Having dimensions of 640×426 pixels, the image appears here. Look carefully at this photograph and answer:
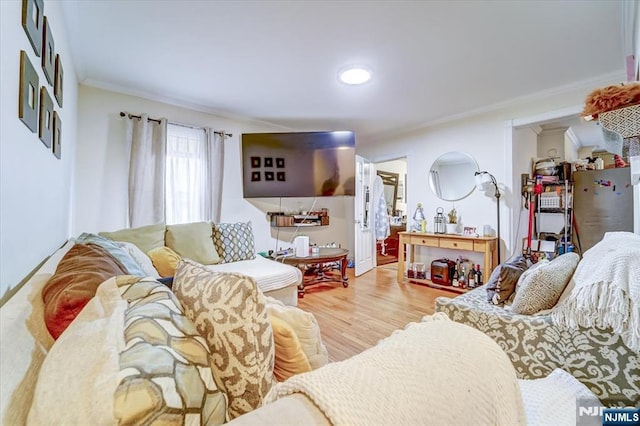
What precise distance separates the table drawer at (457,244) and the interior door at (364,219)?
4.06ft

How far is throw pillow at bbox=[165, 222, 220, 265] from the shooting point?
268 cm

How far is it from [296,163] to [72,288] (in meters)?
3.27

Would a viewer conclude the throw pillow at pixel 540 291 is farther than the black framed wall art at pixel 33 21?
Yes

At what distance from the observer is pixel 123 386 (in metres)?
0.39

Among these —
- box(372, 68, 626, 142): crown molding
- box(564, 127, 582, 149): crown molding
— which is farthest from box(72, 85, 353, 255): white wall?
box(564, 127, 582, 149): crown molding

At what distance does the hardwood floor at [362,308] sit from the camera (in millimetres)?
2186

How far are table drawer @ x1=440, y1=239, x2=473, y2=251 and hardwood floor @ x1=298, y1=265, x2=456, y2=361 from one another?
0.58 m

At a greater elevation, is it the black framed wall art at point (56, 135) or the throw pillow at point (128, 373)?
the black framed wall art at point (56, 135)

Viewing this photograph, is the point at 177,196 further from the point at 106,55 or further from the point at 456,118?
the point at 456,118

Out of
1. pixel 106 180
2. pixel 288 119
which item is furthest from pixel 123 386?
pixel 288 119

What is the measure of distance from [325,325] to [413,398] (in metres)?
2.12

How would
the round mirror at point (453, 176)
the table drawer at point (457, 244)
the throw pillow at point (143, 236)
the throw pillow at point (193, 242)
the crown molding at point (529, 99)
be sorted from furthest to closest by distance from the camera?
the round mirror at point (453, 176), the table drawer at point (457, 244), the throw pillow at point (193, 242), the crown molding at point (529, 99), the throw pillow at point (143, 236)

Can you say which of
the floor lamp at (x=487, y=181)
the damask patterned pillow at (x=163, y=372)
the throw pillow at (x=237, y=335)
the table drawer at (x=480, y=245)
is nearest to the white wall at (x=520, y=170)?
the floor lamp at (x=487, y=181)

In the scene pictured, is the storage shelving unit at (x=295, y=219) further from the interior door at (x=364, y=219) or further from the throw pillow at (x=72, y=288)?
the throw pillow at (x=72, y=288)
